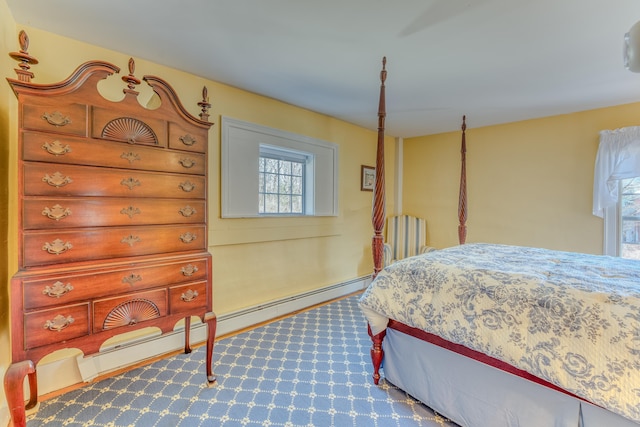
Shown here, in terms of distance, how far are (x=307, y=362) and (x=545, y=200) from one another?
317cm

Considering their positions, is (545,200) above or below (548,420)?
above

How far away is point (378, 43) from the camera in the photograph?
180cm

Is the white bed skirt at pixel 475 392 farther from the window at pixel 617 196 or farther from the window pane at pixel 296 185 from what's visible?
the window at pixel 617 196

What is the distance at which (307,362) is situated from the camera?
2086mm

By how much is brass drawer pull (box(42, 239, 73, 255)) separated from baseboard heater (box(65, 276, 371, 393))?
94 centimetres

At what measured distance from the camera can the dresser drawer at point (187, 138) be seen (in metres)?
1.69

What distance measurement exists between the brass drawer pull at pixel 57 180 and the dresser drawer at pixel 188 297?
76cm

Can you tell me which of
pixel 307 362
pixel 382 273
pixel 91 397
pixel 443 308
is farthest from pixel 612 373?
pixel 91 397

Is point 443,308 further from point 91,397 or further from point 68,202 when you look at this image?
point 91,397

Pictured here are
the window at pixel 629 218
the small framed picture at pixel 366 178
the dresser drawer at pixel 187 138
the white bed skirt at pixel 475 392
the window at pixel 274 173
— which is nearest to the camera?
the white bed skirt at pixel 475 392

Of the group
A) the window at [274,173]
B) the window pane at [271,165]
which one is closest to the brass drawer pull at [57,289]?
the window at [274,173]

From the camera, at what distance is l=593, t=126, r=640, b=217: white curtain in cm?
267

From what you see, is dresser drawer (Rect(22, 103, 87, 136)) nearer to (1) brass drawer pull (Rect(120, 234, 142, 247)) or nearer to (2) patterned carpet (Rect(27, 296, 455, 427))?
(1) brass drawer pull (Rect(120, 234, 142, 247))

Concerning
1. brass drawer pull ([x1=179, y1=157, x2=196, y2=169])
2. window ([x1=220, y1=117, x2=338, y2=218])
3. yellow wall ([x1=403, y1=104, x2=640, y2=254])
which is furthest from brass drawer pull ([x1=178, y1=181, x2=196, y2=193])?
yellow wall ([x1=403, y1=104, x2=640, y2=254])
